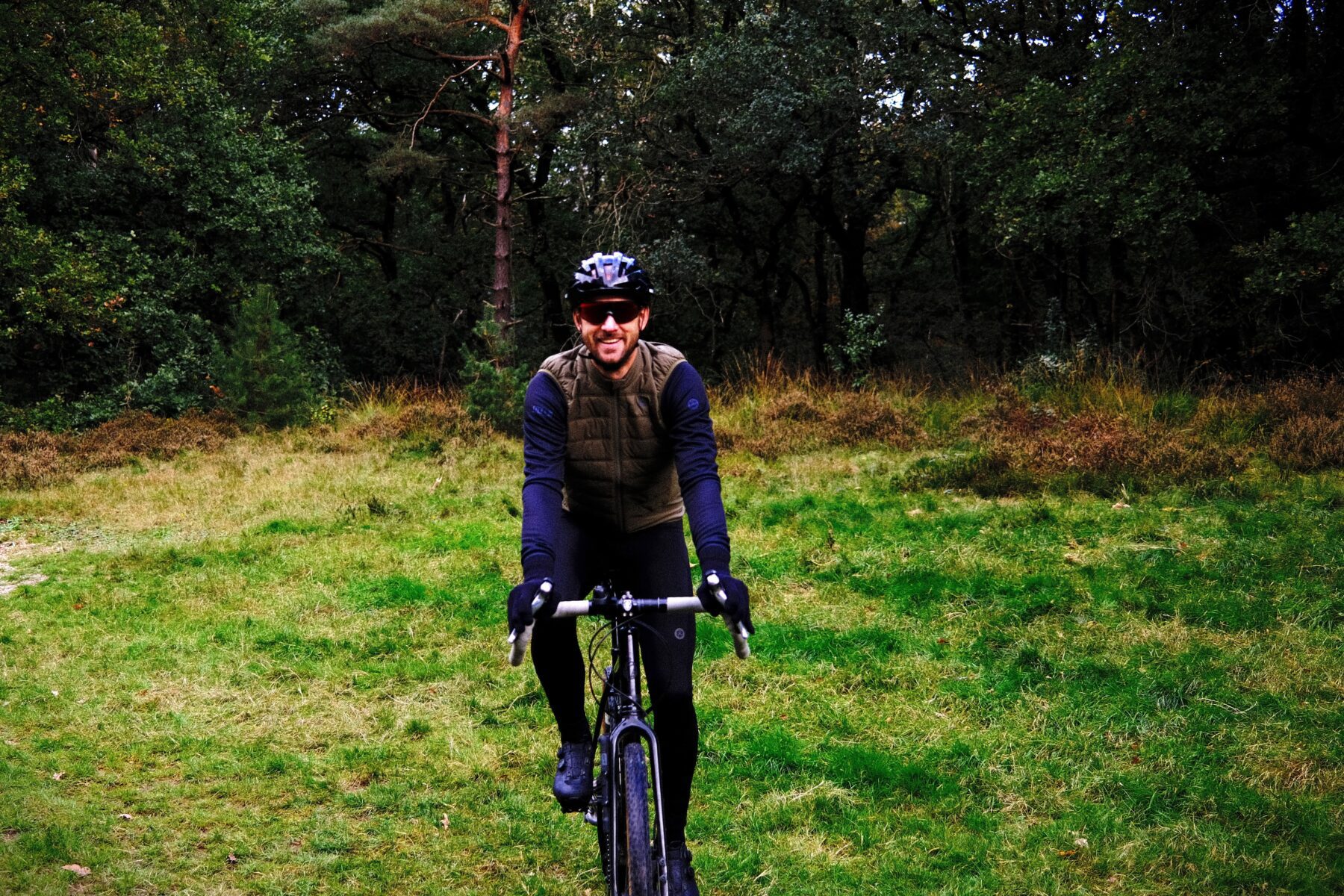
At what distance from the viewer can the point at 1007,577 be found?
7551 mm

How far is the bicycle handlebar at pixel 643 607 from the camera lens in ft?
9.36

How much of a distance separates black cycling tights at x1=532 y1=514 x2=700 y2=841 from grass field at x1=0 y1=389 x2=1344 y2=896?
101 centimetres

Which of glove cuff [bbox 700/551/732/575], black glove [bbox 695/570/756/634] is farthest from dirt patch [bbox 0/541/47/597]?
black glove [bbox 695/570/756/634]

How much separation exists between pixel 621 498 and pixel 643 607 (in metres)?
0.63

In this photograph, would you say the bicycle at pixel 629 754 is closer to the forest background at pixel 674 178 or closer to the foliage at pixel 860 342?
the forest background at pixel 674 178

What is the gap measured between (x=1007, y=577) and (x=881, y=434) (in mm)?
5640

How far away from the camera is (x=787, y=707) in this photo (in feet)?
18.9

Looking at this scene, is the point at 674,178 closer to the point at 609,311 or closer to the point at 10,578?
the point at 10,578

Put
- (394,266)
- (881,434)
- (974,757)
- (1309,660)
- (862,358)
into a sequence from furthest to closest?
(394,266), (862,358), (881,434), (1309,660), (974,757)

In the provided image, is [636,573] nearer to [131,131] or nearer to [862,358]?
[862,358]

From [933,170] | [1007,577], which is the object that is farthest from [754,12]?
[1007,577]

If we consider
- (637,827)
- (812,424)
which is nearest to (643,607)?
(637,827)

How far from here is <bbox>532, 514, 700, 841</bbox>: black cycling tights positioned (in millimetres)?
3275

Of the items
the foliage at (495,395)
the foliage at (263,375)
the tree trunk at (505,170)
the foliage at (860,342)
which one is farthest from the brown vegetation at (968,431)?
the tree trunk at (505,170)
